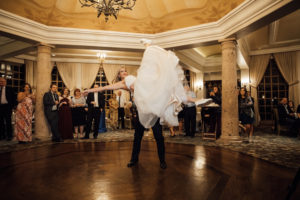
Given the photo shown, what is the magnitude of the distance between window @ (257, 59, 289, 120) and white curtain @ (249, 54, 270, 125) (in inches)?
12.6

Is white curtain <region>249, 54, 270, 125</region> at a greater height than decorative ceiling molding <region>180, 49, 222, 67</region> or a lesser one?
lesser

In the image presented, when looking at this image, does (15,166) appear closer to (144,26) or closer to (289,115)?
(144,26)

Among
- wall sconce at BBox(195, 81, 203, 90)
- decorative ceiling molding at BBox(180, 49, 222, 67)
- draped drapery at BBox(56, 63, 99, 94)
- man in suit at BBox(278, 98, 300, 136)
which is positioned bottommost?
man in suit at BBox(278, 98, 300, 136)

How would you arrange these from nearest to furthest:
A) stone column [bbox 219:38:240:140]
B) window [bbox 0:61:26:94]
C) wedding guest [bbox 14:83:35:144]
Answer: wedding guest [bbox 14:83:35:144] < stone column [bbox 219:38:240:140] < window [bbox 0:61:26:94]

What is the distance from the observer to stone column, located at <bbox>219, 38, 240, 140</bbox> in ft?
A: 17.6

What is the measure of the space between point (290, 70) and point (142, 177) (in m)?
10.2

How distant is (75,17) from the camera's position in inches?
231

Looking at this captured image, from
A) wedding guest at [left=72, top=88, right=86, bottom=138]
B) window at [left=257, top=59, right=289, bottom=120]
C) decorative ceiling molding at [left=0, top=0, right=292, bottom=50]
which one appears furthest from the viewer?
window at [left=257, top=59, right=289, bottom=120]

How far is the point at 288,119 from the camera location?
255 inches

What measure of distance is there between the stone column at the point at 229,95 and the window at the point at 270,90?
6115mm

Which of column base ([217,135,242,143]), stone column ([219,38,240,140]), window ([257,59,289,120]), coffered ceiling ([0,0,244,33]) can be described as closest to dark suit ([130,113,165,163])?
column base ([217,135,242,143])

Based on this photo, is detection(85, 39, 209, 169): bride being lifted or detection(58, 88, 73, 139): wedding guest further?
detection(58, 88, 73, 139): wedding guest

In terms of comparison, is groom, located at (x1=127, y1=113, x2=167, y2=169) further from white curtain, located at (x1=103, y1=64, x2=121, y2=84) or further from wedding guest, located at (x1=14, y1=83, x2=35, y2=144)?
white curtain, located at (x1=103, y1=64, x2=121, y2=84)

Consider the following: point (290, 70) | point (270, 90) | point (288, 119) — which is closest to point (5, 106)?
point (288, 119)
